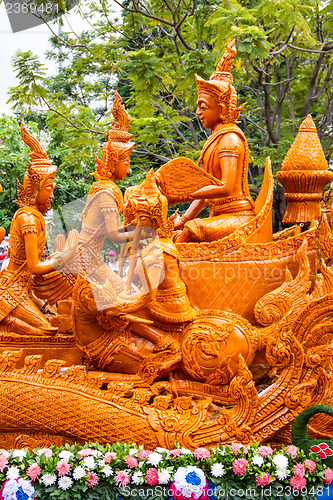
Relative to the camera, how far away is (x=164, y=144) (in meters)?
8.75

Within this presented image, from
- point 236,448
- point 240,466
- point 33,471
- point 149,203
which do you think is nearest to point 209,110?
point 149,203

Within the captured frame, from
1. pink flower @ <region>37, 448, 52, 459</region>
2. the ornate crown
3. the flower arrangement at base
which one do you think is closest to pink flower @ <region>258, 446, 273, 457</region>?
the flower arrangement at base

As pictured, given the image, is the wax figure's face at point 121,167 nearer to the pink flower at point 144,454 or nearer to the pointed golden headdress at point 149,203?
the pointed golden headdress at point 149,203

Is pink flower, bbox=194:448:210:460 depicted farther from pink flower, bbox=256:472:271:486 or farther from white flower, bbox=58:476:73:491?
white flower, bbox=58:476:73:491

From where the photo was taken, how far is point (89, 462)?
2738 mm

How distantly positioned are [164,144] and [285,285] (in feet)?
18.5

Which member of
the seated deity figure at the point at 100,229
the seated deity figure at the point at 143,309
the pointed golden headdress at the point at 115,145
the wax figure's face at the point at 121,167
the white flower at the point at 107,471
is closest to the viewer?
the white flower at the point at 107,471

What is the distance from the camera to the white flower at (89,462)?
2725 millimetres

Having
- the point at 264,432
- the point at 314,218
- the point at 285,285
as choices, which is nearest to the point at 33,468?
the point at 264,432

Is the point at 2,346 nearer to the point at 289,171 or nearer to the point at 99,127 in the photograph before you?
the point at 289,171

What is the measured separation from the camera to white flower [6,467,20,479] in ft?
8.85

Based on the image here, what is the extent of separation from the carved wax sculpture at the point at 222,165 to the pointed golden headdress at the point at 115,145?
0.62 meters

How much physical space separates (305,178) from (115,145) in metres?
1.49

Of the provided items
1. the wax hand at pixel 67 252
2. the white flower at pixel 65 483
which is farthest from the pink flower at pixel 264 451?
the wax hand at pixel 67 252
